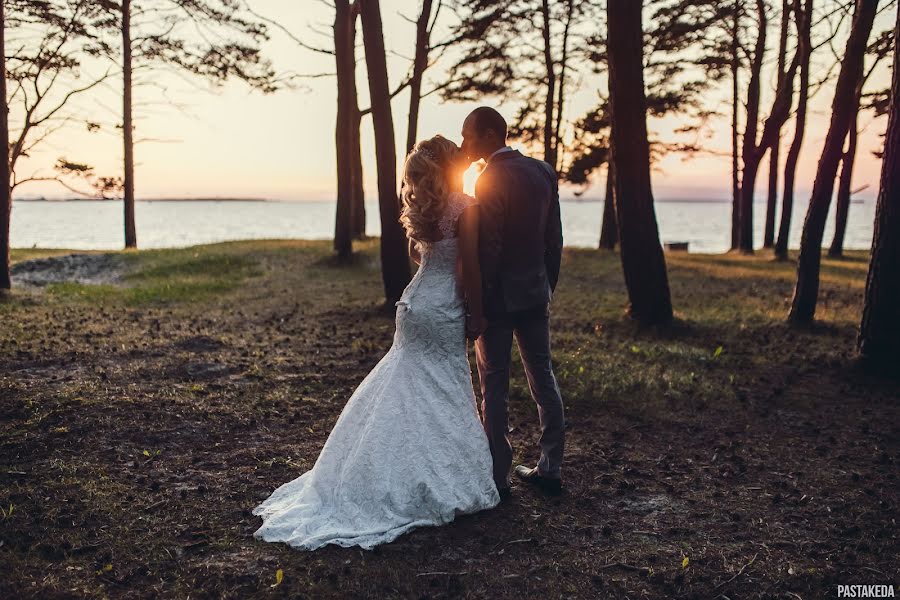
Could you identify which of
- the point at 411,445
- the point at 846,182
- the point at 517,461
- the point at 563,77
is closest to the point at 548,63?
the point at 563,77

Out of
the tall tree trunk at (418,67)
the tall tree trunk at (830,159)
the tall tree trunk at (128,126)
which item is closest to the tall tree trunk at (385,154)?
the tall tree trunk at (418,67)

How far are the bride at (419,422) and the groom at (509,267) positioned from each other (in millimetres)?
137

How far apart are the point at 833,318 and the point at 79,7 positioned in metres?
22.9

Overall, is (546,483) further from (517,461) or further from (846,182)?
(846,182)

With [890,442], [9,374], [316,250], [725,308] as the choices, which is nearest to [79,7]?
[316,250]

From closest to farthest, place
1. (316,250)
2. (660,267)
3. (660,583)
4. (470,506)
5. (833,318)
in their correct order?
1. (660,583)
2. (470,506)
3. (660,267)
4. (833,318)
5. (316,250)

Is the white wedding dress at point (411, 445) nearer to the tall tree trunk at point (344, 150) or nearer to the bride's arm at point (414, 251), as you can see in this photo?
the bride's arm at point (414, 251)

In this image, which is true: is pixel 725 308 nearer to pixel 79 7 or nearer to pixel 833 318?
pixel 833 318

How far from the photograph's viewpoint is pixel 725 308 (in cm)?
1255

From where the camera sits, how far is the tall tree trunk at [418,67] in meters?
18.6

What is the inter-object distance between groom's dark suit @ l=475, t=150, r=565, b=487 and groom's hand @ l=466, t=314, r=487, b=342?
0.11m

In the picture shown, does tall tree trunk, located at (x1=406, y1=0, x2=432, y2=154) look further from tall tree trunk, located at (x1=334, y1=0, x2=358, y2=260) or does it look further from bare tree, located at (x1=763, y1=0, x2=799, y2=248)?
bare tree, located at (x1=763, y1=0, x2=799, y2=248)

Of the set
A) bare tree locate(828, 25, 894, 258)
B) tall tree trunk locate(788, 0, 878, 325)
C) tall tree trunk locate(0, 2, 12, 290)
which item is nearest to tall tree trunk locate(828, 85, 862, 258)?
bare tree locate(828, 25, 894, 258)

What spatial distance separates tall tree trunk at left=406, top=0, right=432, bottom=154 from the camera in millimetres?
18641
